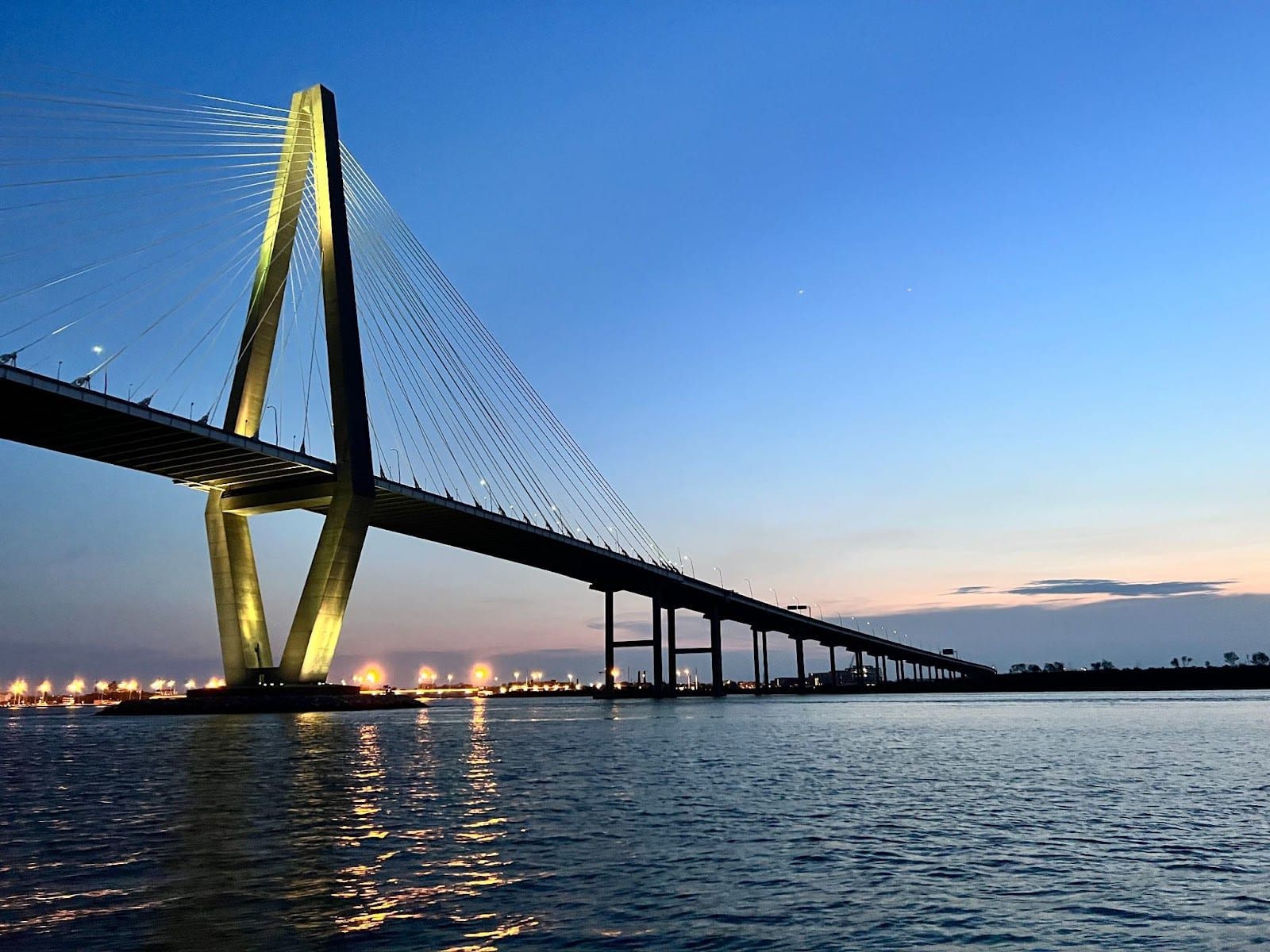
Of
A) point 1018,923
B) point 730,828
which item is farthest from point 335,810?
point 1018,923

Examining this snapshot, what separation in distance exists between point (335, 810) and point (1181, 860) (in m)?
11.2

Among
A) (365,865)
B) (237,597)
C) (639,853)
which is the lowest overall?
(639,853)

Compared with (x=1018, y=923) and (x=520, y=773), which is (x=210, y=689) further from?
(x=1018, y=923)

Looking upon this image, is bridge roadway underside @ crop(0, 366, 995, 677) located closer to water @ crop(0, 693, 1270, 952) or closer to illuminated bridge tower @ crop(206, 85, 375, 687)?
illuminated bridge tower @ crop(206, 85, 375, 687)

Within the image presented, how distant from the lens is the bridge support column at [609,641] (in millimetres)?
101375

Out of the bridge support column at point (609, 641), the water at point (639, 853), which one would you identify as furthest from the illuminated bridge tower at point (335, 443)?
the bridge support column at point (609, 641)

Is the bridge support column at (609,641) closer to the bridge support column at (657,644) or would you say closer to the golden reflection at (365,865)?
the bridge support column at (657,644)

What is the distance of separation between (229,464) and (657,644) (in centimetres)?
6674

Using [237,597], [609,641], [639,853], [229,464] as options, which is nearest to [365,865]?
[639,853]

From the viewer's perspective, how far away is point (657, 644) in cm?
11006

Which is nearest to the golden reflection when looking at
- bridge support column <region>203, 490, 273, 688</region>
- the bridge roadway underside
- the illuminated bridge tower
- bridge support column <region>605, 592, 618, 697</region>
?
the bridge roadway underside

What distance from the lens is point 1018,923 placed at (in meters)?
8.20

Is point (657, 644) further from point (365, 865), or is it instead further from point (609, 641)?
point (365, 865)

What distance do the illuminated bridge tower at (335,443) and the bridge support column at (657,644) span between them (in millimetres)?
54851
